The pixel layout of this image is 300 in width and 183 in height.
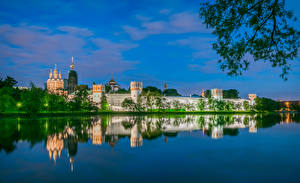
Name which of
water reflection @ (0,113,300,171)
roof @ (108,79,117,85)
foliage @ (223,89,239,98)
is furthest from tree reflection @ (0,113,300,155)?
foliage @ (223,89,239,98)

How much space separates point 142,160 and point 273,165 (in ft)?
14.8

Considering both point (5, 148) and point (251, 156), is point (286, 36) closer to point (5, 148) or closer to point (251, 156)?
point (251, 156)

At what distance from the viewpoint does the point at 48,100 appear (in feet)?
164

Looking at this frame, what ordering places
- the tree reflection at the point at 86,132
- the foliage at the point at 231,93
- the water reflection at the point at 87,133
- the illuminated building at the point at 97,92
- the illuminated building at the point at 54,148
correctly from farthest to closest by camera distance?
the foliage at the point at 231,93 < the illuminated building at the point at 97,92 < the tree reflection at the point at 86,132 < the water reflection at the point at 87,133 < the illuminated building at the point at 54,148

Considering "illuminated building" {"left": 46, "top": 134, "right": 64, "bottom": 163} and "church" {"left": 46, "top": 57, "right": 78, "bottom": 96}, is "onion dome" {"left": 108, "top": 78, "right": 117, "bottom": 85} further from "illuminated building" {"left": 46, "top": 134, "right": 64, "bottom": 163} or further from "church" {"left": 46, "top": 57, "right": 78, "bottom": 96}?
"illuminated building" {"left": 46, "top": 134, "right": 64, "bottom": 163}

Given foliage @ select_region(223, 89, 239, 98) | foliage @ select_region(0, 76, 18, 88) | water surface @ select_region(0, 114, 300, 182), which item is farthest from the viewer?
foliage @ select_region(223, 89, 239, 98)

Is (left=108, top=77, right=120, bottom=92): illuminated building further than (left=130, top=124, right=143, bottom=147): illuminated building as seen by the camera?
Yes

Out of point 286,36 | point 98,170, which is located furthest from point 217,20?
point 98,170

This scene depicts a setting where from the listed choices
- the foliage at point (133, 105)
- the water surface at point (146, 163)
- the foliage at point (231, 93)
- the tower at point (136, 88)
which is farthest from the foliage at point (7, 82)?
the foliage at point (231, 93)

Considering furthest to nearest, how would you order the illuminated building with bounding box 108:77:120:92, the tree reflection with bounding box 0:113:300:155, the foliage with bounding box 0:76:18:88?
the illuminated building with bounding box 108:77:120:92
the foliage with bounding box 0:76:18:88
the tree reflection with bounding box 0:113:300:155

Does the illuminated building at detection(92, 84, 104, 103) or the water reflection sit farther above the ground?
the illuminated building at detection(92, 84, 104, 103)

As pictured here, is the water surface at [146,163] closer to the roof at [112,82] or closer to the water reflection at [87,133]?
the water reflection at [87,133]

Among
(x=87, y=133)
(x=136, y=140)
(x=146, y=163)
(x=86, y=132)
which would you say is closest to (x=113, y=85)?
(x=86, y=132)

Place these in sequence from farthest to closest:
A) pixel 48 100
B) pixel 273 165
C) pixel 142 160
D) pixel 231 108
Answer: pixel 231 108
pixel 48 100
pixel 142 160
pixel 273 165
